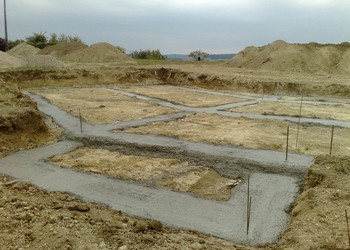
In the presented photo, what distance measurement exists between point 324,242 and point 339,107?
15.1 metres

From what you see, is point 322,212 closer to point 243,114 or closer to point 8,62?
point 243,114

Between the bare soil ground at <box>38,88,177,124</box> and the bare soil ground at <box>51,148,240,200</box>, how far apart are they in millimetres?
4416

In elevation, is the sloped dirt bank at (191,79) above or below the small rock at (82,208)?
above

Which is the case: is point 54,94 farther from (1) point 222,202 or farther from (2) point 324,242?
(2) point 324,242

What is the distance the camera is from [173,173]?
859 centimetres

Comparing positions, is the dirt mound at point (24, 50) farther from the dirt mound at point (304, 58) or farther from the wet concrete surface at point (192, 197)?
the wet concrete surface at point (192, 197)

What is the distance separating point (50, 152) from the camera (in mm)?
10203

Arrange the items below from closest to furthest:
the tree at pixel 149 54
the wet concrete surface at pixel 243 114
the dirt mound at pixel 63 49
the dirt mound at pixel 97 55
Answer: the wet concrete surface at pixel 243 114
the dirt mound at pixel 97 55
the dirt mound at pixel 63 49
the tree at pixel 149 54

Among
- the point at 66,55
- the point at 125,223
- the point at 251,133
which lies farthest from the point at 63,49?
the point at 125,223

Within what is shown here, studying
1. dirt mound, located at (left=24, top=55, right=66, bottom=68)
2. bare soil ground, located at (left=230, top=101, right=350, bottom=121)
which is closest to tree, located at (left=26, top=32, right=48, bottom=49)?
dirt mound, located at (left=24, top=55, right=66, bottom=68)

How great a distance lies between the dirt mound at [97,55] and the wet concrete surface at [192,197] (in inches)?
1203

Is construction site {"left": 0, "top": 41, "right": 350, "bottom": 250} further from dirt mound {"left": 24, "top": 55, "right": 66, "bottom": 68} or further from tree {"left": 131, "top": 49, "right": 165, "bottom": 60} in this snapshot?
tree {"left": 131, "top": 49, "right": 165, "bottom": 60}

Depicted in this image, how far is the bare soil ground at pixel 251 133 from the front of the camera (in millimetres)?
10914

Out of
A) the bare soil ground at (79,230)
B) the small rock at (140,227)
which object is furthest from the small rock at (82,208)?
the small rock at (140,227)
